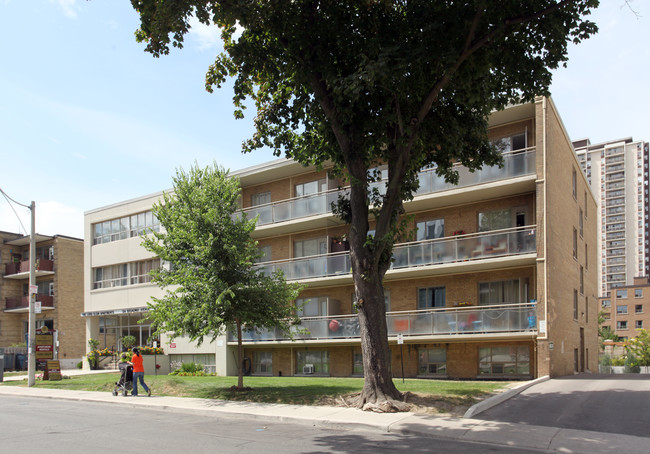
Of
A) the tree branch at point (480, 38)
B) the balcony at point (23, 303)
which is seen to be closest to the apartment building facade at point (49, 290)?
the balcony at point (23, 303)

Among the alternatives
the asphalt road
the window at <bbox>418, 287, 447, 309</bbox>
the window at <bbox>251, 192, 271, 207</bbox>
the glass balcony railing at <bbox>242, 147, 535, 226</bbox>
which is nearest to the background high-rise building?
the window at <bbox>251, 192, 271, 207</bbox>

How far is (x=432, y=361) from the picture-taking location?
24.9m

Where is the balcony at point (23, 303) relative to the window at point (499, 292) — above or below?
below

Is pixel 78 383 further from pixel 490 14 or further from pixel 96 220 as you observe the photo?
pixel 490 14

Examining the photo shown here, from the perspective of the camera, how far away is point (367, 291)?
14141mm

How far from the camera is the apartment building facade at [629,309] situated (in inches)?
3625

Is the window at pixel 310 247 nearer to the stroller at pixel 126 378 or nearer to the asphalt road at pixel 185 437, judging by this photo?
the stroller at pixel 126 378

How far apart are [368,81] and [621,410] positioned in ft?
31.3

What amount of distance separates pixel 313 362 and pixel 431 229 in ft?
29.7

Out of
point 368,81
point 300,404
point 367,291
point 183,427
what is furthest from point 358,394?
point 368,81

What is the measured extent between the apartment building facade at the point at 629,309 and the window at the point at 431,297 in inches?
3134

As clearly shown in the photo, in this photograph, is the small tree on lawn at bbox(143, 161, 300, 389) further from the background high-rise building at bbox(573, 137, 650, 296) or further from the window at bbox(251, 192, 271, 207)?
the background high-rise building at bbox(573, 137, 650, 296)

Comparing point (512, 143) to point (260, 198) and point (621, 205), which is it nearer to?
point (260, 198)

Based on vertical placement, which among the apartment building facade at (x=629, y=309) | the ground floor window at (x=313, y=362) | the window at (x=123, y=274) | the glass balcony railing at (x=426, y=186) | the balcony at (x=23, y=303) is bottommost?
the apartment building facade at (x=629, y=309)
